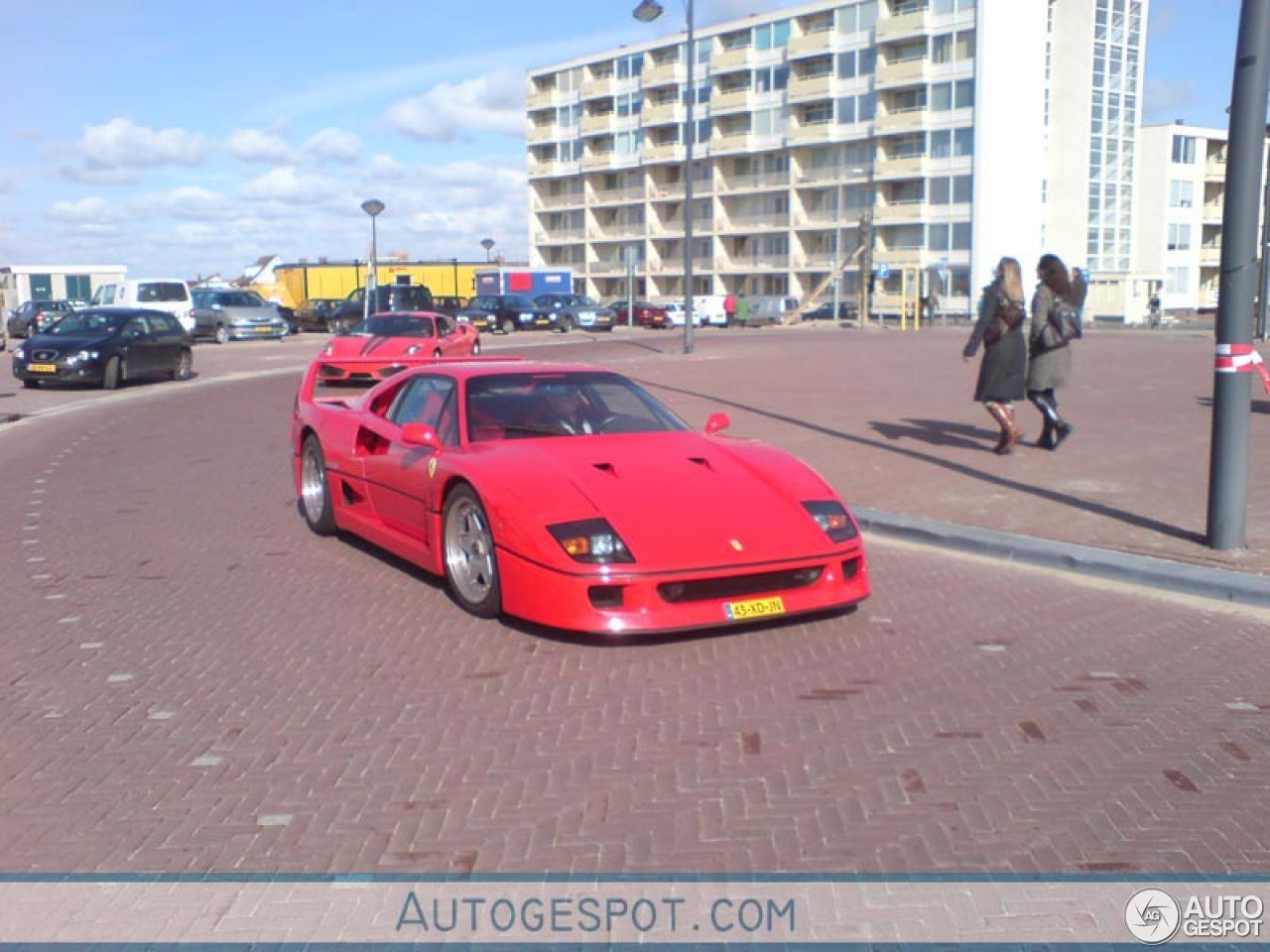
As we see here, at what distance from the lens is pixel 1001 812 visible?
4.20 meters

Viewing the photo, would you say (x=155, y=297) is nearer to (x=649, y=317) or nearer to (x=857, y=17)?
(x=649, y=317)

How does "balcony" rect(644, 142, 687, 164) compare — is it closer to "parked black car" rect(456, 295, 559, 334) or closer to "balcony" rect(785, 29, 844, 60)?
"balcony" rect(785, 29, 844, 60)

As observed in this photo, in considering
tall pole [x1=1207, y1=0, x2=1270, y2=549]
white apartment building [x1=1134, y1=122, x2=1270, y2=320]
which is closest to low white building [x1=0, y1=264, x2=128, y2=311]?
white apartment building [x1=1134, y1=122, x2=1270, y2=320]

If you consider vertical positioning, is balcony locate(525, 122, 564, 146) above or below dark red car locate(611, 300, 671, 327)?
above

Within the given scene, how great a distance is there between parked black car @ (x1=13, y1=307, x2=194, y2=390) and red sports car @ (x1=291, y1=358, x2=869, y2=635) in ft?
54.5

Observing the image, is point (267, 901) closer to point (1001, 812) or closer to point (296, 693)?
point (296, 693)

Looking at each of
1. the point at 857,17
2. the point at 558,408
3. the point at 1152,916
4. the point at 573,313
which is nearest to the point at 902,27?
the point at 857,17

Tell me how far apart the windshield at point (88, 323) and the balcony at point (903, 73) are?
57180mm

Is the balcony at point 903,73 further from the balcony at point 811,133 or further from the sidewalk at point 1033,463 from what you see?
the sidewalk at point 1033,463

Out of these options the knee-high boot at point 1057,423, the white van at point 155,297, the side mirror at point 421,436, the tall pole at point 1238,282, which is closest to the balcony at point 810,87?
the white van at point 155,297

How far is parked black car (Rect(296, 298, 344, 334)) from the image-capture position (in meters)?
53.2

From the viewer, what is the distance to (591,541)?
19.7 ft

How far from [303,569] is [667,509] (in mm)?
2808

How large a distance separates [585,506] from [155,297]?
3721cm
